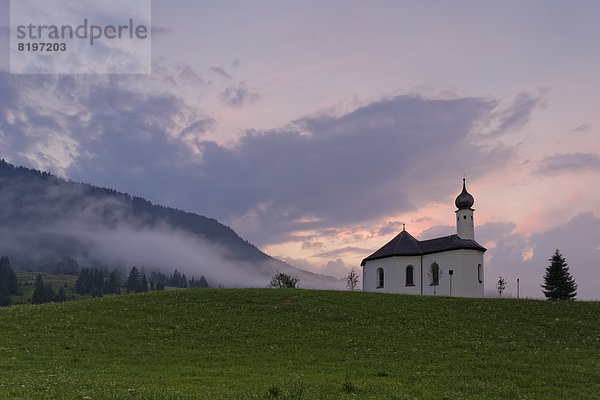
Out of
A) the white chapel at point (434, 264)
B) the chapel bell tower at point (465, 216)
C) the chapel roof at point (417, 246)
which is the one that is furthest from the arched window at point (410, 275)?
the chapel bell tower at point (465, 216)

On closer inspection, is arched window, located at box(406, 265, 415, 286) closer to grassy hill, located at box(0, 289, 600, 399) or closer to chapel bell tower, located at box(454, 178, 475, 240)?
chapel bell tower, located at box(454, 178, 475, 240)

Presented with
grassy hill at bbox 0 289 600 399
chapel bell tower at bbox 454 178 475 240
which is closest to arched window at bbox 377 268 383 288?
chapel bell tower at bbox 454 178 475 240

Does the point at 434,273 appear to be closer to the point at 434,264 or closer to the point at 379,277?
the point at 434,264

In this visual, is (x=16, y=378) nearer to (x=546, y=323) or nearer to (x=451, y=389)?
(x=451, y=389)

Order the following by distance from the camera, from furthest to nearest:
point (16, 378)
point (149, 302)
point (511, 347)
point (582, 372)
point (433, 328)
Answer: point (149, 302) < point (433, 328) < point (511, 347) < point (582, 372) < point (16, 378)

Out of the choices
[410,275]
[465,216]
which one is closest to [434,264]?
[410,275]

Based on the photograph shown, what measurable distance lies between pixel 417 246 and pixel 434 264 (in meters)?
4.86

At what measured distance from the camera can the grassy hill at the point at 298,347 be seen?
19.3 meters

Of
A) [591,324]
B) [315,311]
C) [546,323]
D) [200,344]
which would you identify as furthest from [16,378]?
[591,324]

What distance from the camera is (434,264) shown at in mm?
69062

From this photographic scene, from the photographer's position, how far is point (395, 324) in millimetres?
35688

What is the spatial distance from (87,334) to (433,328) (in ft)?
79.2

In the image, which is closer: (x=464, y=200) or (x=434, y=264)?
(x=434, y=264)

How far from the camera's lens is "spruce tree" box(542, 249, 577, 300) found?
73.3m
